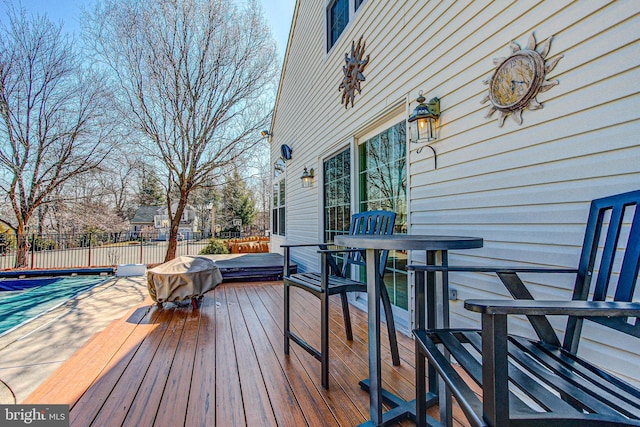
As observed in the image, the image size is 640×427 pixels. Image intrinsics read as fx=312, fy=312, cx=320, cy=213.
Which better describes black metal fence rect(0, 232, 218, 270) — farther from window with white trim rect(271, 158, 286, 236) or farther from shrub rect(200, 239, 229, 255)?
window with white trim rect(271, 158, 286, 236)

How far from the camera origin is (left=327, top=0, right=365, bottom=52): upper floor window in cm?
417

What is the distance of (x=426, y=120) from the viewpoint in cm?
243

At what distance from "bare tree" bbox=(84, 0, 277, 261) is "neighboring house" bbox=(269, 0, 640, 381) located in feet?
17.6

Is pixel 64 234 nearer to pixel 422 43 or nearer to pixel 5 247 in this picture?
pixel 5 247

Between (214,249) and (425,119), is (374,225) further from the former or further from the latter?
(214,249)

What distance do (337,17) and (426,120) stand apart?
308cm

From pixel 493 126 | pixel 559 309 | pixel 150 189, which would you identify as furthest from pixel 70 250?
pixel 559 309

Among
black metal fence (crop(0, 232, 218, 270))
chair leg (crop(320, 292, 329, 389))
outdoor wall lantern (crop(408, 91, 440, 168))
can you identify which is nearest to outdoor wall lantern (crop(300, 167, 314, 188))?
outdoor wall lantern (crop(408, 91, 440, 168))

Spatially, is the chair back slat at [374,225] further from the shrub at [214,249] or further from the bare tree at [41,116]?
the bare tree at [41,116]

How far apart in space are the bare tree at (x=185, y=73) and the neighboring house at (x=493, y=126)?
5.37 m

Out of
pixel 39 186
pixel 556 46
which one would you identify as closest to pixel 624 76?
pixel 556 46

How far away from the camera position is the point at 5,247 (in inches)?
348

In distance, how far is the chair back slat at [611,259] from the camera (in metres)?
1.08

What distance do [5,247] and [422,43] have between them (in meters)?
11.8
